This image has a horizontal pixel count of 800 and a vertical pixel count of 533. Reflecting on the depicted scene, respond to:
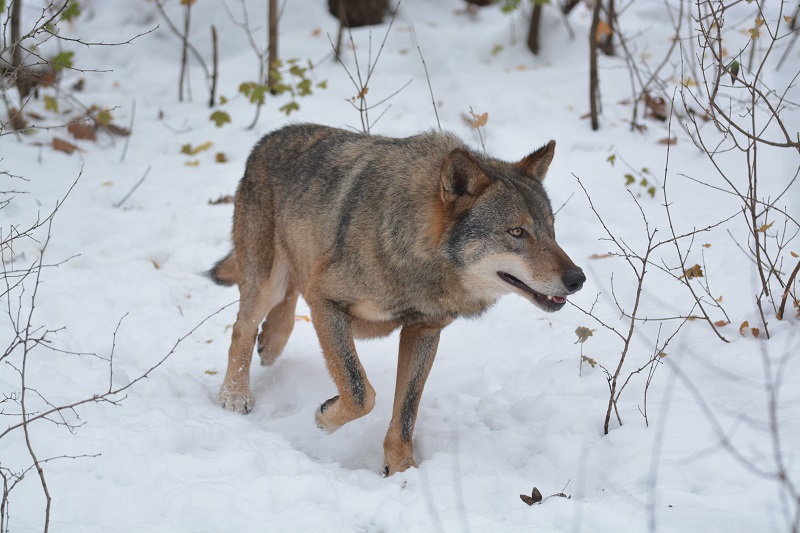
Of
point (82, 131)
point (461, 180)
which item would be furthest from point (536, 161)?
point (82, 131)

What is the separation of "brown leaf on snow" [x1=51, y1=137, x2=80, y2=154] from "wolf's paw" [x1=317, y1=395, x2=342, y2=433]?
18.9ft

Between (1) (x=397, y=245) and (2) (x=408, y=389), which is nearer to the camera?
(1) (x=397, y=245)

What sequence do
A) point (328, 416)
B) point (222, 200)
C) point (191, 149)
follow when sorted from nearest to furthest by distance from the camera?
point (328, 416)
point (222, 200)
point (191, 149)

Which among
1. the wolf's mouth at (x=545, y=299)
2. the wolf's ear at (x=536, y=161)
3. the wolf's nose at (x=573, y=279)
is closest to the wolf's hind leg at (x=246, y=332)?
the wolf's ear at (x=536, y=161)

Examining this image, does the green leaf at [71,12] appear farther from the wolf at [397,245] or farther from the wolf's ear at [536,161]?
the wolf's ear at [536,161]

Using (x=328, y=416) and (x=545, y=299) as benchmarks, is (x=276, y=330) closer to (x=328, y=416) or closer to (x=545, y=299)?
(x=328, y=416)

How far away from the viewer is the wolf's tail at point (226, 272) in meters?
6.26

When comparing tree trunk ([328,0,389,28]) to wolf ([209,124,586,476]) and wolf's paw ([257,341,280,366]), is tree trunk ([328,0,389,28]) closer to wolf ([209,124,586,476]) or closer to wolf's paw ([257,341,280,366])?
wolf ([209,124,586,476])

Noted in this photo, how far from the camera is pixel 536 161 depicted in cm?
469

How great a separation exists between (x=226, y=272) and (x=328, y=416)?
6.57 feet

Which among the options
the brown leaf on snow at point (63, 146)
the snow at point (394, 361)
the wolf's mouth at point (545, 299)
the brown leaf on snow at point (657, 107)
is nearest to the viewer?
the snow at point (394, 361)

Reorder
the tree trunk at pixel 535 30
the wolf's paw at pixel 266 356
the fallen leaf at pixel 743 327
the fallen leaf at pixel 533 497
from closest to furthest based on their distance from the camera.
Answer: the fallen leaf at pixel 533 497, the fallen leaf at pixel 743 327, the wolf's paw at pixel 266 356, the tree trunk at pixel 535 30

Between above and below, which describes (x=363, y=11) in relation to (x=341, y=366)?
above

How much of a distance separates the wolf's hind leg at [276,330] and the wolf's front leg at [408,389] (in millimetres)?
1384
